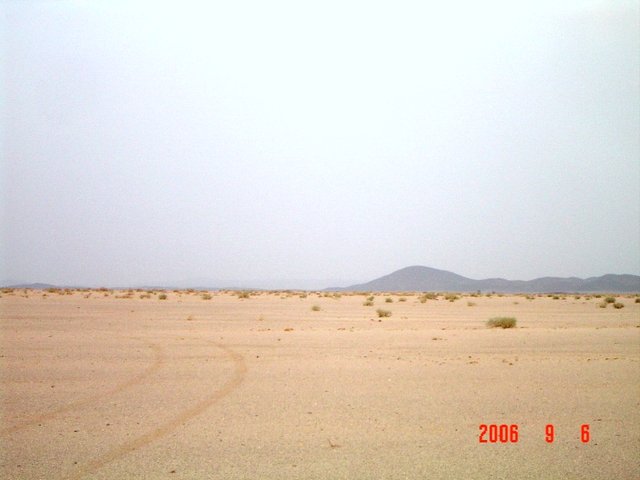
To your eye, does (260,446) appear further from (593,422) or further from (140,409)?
(593,422)

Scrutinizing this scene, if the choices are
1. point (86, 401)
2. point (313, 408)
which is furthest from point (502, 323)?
point (86, 401)

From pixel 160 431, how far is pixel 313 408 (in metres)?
2.73

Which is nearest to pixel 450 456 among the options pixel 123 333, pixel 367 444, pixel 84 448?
pixel 367 444

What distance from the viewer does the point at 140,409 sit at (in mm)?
9719

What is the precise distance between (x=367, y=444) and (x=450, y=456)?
1148 millimetres

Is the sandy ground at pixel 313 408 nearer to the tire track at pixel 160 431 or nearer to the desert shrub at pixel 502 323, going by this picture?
the tire track at pixel 160 431

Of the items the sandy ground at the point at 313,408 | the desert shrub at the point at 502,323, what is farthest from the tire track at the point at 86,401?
the desert shrub at the point at 502,323

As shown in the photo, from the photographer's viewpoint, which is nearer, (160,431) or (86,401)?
(160,431)
